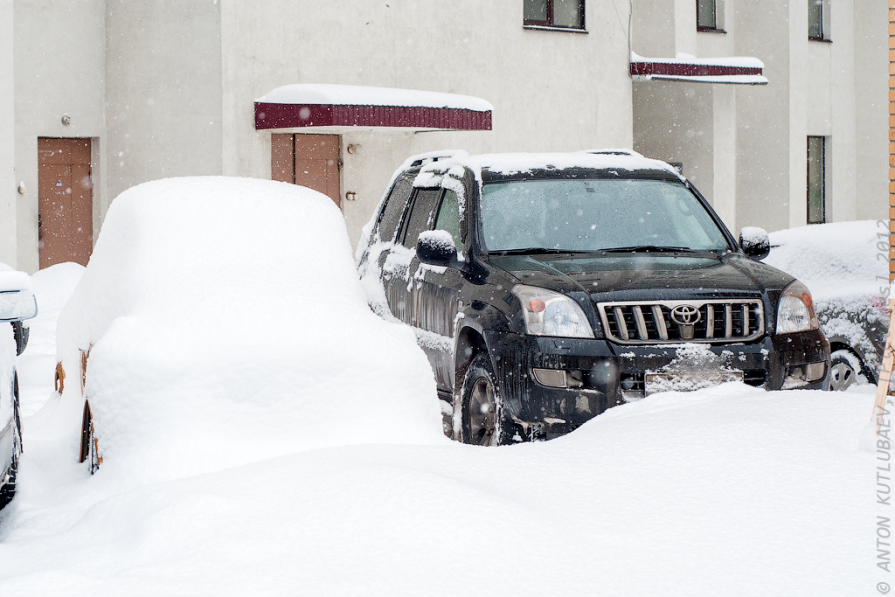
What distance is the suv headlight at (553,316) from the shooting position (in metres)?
6.07

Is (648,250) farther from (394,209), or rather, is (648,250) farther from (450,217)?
(394,209)

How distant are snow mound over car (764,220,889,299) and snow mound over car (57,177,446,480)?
3.86 metres

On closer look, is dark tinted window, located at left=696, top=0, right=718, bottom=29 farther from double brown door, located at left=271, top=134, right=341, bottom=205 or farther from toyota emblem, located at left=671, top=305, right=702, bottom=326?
toyota emblem, located at left=671, top=305, right=702, bottom=326

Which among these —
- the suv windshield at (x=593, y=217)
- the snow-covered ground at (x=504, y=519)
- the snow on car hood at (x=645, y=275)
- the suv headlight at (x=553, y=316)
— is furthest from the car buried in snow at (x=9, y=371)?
the suv windshield at (x=593, y=217)

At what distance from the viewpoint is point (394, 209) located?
8922mm

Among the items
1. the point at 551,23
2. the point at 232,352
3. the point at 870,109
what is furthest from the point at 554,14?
the point at 232,352

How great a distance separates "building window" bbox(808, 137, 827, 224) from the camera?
25.0 m

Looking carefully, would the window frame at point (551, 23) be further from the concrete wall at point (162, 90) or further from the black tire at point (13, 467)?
the black tire at point (13, 467)

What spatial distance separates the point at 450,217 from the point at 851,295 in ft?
9.44

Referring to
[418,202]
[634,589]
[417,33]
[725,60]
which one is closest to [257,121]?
[417,33]

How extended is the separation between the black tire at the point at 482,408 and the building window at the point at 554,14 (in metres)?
13.4

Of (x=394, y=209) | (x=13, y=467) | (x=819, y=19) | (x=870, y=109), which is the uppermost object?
(x=819, y=19)

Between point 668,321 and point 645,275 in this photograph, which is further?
point 645,275

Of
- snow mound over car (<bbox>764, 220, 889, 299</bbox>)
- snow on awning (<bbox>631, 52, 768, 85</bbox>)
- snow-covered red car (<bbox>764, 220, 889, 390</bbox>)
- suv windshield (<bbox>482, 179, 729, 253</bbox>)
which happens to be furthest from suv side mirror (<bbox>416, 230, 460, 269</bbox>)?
snow on awning (<bbox>631, 52, 768, 85</bbox>)
